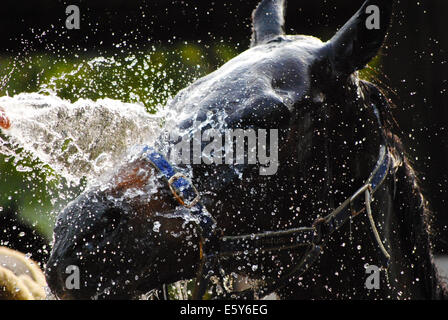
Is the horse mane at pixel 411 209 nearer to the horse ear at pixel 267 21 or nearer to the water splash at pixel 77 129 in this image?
the horse ear at pixel 267 21

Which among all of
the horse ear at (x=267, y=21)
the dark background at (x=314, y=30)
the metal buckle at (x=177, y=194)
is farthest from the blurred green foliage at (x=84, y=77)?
the metal buckle at (x=177, y=194)

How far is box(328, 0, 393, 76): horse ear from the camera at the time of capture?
154cm

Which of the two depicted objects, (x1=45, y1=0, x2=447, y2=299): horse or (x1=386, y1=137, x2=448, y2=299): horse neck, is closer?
(x1=45, y1=0, x2=447, y2=299): horse

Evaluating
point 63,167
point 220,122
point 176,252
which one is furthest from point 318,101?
point 63,167

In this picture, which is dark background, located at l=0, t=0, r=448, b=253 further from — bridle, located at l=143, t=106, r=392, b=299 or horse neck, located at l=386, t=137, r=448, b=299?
bridle, located at l=143, t=106, r=392, b=299

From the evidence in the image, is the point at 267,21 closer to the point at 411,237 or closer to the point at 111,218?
the point at 411,237

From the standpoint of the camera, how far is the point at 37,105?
1757mm

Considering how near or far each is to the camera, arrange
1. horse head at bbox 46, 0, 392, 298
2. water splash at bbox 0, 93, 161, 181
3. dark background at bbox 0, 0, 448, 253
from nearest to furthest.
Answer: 1. horse head at bbox 46, 0, 392, 298
2. water splash at bbox 0, 93, 161, 181
3. dark background at bbox 0, 0, 448, 253

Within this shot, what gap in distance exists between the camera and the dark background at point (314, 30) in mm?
5289

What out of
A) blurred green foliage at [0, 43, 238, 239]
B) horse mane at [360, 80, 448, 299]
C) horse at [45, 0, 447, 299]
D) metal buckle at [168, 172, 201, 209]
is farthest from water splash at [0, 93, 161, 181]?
blurred green foliage at [0, 43, 238, 239]

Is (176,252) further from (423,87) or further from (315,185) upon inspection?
(423,87)

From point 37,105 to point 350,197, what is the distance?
123 cm

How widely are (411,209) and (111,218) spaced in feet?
3.79
